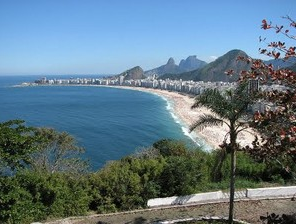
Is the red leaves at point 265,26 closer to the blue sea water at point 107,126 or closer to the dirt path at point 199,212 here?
the dirt path at point 199,212

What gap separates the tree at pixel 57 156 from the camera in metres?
20.5

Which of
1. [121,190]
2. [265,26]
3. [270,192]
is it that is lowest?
[270,192]

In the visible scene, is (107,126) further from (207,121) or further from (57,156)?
(207,121)

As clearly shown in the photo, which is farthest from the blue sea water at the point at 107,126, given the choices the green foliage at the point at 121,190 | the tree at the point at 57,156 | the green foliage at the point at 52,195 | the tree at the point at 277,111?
the tree at the point at 277,111

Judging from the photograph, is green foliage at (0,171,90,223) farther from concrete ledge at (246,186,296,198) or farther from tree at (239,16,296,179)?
tree at (239,16,296,179)

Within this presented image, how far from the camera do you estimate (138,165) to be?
1524 centimetres

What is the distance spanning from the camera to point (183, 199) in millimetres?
14016

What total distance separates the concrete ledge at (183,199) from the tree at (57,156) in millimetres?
7366

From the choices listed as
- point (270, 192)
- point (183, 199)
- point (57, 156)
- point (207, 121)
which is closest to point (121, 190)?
point (183, 199)

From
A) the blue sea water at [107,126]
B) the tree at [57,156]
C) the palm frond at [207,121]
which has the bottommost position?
the blue sea water at [107,126]

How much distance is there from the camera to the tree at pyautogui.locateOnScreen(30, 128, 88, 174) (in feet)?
67.3

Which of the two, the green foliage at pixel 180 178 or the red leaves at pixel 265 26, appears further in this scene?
the green foliage at pixel 180 178

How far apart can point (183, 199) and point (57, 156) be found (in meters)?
10.4

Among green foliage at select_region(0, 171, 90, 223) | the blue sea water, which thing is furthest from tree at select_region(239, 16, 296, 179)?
the blue sea water
